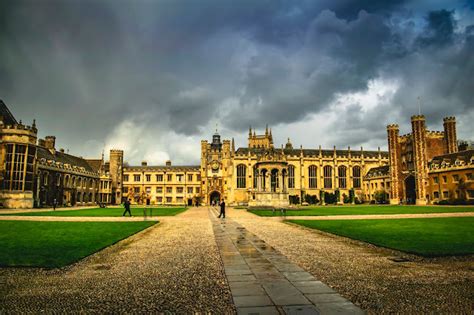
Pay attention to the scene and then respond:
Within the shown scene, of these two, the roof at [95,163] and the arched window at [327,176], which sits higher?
the roof at [95,163]

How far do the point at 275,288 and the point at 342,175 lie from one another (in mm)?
81751

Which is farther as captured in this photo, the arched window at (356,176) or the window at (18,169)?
the arched window at (356,176)

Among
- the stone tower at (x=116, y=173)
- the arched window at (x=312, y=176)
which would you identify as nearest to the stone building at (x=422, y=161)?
the arched window at (x=312, y=176)

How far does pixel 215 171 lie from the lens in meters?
82.1

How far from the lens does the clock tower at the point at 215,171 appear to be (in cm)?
8038

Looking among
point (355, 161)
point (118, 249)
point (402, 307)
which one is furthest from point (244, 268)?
point (355, 161)

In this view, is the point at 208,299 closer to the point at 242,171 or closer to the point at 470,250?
the point at 470,250

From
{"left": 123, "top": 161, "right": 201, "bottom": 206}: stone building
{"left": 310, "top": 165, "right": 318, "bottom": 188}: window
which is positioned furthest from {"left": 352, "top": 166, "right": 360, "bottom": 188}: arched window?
{"left": 123, "top": 161, "right": 201, "bottom": 206}: stone building

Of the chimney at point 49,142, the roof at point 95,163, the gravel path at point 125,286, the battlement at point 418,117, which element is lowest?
the gravel path at point 125,286

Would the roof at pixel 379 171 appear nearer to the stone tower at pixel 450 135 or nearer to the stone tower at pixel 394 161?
the stone tower at pixel 394 161

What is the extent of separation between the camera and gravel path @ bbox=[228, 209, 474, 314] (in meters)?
5.70

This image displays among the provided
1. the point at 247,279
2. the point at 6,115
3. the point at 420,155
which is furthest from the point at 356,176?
the point at 247,279

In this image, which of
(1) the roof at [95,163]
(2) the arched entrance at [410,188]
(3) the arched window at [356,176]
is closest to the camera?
(2) the arched entrance at [410,188]

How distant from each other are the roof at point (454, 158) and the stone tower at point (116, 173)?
7290 centimetres
